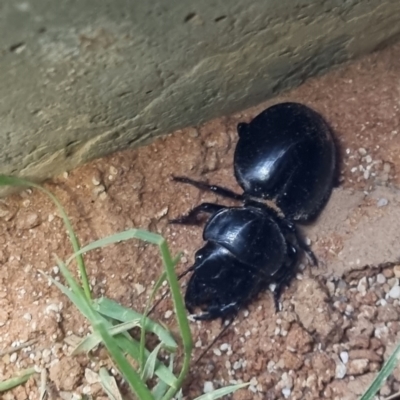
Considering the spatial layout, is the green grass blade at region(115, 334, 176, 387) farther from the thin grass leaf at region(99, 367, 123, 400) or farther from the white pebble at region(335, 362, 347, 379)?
the white pebble at region(335, 362, 347, 379)

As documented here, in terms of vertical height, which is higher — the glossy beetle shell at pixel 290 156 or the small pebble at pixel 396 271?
the glossy beetle shell at pixel 290 156

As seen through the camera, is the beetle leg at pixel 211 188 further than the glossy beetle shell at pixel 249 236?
Yes

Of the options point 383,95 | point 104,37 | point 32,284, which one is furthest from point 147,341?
point 383,95

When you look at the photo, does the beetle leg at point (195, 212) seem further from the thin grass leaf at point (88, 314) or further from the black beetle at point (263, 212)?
the thin grass leaf at point (88, 314)

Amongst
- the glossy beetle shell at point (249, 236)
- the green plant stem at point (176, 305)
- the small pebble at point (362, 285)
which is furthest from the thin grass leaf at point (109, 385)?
the small pebble at point (362, 285)

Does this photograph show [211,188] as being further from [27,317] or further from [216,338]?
[27,317]

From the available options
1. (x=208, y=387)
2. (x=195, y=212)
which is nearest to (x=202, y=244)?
(x=195, y=212)

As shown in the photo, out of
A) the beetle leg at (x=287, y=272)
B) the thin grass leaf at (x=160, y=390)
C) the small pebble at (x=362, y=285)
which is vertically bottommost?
the small pebble at (x=362, y=285)

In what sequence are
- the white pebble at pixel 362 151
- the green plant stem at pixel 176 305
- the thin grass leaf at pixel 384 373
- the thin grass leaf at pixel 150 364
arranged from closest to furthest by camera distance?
1. the green plant stem at pixel 176 305
2. the thin grass leaf at pixel 384 373
3. the thin grass leaf at pixel 150 364
4. the white pebble at pixel 362 151

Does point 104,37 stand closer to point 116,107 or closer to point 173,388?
point 116,107
